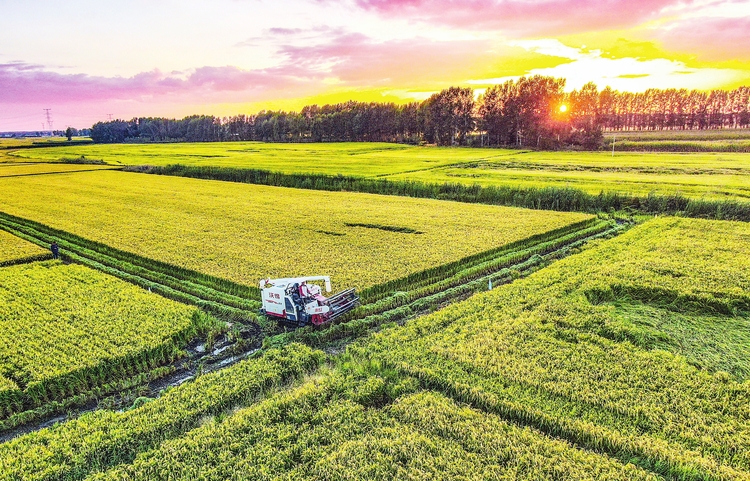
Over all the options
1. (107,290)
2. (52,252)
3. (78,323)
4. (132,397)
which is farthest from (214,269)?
(52,252)

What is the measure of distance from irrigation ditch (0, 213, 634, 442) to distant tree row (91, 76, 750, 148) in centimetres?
7292

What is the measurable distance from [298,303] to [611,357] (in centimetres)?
1172

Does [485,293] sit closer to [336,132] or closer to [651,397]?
[651,397]

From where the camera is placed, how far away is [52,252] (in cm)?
2941

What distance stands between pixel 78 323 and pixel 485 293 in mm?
17387

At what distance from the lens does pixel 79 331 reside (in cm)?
1764

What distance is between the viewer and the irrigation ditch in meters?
14.8

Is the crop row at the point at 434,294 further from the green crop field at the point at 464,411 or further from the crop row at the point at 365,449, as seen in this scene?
the crop row at the point at 365,449

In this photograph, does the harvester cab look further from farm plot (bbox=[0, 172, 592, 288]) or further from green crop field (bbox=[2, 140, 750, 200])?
green crop field (bbox=[2, 140, 750, 200])

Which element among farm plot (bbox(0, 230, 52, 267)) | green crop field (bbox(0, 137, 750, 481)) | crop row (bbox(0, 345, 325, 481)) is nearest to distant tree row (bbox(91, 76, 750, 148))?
green crop field (bbox(0, 137, 750, 481))

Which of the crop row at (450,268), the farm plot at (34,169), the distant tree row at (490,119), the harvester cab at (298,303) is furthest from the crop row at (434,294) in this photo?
the farm plot at (34,169)

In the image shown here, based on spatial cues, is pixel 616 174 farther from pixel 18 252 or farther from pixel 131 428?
pixel 18 252

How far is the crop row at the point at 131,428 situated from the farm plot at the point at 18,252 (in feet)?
68.2

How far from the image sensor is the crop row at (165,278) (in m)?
21.8
